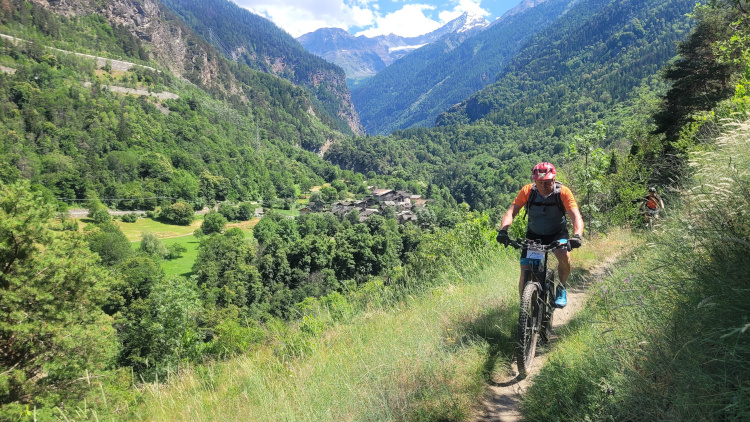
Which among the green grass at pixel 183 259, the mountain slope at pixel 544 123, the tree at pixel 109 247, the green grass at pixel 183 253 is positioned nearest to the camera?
the tree at pixel 109 247

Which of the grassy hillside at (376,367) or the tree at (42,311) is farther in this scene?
the tree at (42,311)

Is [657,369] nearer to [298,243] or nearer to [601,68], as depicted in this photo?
[298,243]

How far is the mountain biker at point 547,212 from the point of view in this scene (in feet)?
12.4

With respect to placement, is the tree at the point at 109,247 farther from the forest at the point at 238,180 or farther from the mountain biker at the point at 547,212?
the mountain biker at the point at 547,212

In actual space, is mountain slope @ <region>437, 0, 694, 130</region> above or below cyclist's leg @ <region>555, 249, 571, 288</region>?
above

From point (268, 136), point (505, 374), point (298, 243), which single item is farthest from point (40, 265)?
point (268, 136)

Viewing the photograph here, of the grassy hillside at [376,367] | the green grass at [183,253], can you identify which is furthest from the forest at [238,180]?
the green grass at [183,253]

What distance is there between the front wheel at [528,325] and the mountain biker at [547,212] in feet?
0.63

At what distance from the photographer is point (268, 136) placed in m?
153

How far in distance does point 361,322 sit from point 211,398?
6.06ft

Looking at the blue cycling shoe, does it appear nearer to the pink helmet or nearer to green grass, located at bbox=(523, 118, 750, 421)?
green grass, located at bbox=(523, 118, 750, 421)

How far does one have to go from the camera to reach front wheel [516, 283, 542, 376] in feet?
11.0

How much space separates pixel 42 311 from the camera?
1097 centimetres

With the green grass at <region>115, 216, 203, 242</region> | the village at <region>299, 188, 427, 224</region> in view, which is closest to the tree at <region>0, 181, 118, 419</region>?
the green grass at <region>115, 216, 203, 242</region>
